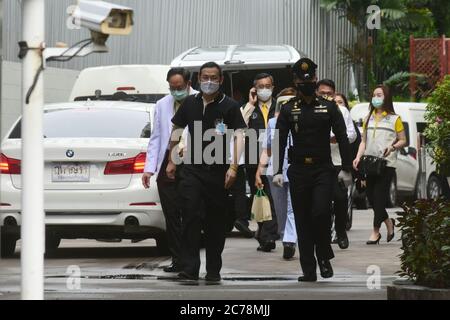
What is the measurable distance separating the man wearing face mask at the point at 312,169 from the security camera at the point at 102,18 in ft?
19.1

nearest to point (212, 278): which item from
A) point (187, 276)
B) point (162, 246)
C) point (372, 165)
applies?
point (187, 276)

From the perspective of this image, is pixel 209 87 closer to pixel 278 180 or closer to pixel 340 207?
pixel 278 180

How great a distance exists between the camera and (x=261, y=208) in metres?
15.9

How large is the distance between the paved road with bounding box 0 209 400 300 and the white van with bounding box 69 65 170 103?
380cm

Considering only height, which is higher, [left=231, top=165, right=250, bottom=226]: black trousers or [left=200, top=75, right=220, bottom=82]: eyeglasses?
[left=200, top=75, right=220, bottom=82]: eyeglasses

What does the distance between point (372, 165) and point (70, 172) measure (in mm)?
4156

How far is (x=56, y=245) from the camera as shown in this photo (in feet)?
54.9

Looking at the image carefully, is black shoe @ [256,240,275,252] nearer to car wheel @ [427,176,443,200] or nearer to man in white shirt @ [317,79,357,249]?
man in white shirt @ [317,79,357,249]

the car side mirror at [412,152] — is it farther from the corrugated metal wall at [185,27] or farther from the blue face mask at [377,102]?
the blue face mask at [377,102]

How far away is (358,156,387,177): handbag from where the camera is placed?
17.3m

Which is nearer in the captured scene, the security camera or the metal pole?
the metal pole

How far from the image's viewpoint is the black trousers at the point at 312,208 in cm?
1256

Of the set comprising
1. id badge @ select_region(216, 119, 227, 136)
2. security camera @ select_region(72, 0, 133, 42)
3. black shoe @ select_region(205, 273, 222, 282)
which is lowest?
black shoe @ select_region(205, 273, 222, 282)

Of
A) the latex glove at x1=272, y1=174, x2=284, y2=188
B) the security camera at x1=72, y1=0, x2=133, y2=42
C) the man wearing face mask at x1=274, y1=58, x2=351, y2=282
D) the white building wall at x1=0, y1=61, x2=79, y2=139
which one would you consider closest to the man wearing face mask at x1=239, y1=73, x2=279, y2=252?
the latex glove at x1=272, y1=174, x2=284, y2=188
